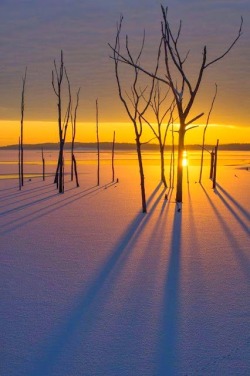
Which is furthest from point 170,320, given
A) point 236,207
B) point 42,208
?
point 236,207

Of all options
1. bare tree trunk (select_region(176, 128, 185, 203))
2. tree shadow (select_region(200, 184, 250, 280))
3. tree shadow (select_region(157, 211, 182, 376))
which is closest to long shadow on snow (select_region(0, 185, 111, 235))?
bare tree trunk (select_region(176, 128, 185, 203))

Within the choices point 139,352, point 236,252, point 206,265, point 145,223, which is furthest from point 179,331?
point 145,223

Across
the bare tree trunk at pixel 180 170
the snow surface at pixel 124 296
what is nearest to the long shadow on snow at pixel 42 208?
the snow surface at pixel 124 296

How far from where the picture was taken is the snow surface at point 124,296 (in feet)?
7.59

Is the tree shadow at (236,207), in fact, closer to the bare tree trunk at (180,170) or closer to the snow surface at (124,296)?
the snow surface at (124,296)

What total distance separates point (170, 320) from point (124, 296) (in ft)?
1.69

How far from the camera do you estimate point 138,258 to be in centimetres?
435

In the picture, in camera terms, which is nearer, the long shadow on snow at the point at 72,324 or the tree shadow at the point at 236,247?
Answer: the long shadow on snow at the point at 72,324

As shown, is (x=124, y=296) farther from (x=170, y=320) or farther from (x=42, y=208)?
(x=42, y=208)

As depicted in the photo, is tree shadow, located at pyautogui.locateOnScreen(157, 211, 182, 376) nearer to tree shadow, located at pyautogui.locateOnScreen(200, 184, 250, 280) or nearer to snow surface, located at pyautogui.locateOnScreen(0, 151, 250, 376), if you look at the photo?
snow surface, located at pyautogui.locateOnScreen(0, 151, 250, 376)

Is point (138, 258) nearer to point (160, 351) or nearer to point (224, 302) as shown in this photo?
point (224, 302)

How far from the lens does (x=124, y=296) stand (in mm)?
3242

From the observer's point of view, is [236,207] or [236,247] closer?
[236,247]

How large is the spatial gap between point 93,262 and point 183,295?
1145mm
